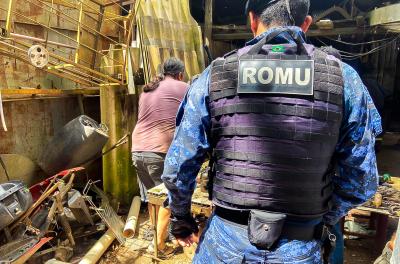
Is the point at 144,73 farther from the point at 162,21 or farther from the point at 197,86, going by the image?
the point at 197,86

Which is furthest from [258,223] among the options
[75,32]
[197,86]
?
[75,32]

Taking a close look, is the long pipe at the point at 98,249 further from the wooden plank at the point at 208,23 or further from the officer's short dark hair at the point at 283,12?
the wooden plank at the point at 208,23

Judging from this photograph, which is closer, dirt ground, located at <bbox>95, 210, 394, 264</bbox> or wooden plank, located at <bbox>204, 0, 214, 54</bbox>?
dirt ground, located at <bbox>95, 210, 394, 264</bbox>

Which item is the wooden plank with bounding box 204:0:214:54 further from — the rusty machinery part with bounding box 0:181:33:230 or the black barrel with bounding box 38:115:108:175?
the rusty machinery part with bounding box 0:181:33:230

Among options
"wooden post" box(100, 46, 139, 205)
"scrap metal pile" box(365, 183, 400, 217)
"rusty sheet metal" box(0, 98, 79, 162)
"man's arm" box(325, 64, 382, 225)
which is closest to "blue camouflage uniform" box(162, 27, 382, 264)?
"man's arm" box(325, 64, 382, 225)

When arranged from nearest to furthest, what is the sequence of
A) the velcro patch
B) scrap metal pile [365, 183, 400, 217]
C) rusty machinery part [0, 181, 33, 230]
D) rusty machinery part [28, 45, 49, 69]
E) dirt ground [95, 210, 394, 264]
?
the velcro patch < scrap metal pile [365, 183, 400, 217] < rusty machinery part [0, 181, 33, 230] < rusty machinery part [28, 45, 49, 69] < dirt ground [95, 210, 394, 264]

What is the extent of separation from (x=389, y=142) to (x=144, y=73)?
22.1 feet

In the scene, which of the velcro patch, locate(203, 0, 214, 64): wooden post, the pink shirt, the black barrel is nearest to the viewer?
the velcro patch

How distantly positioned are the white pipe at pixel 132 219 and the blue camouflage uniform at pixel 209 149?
8.09 feet

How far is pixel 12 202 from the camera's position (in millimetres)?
3350

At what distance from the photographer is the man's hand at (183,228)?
1768 mm

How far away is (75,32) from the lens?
225 inches

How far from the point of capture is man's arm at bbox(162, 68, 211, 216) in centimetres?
158

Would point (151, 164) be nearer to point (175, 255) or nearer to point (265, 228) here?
point (175, 255)
